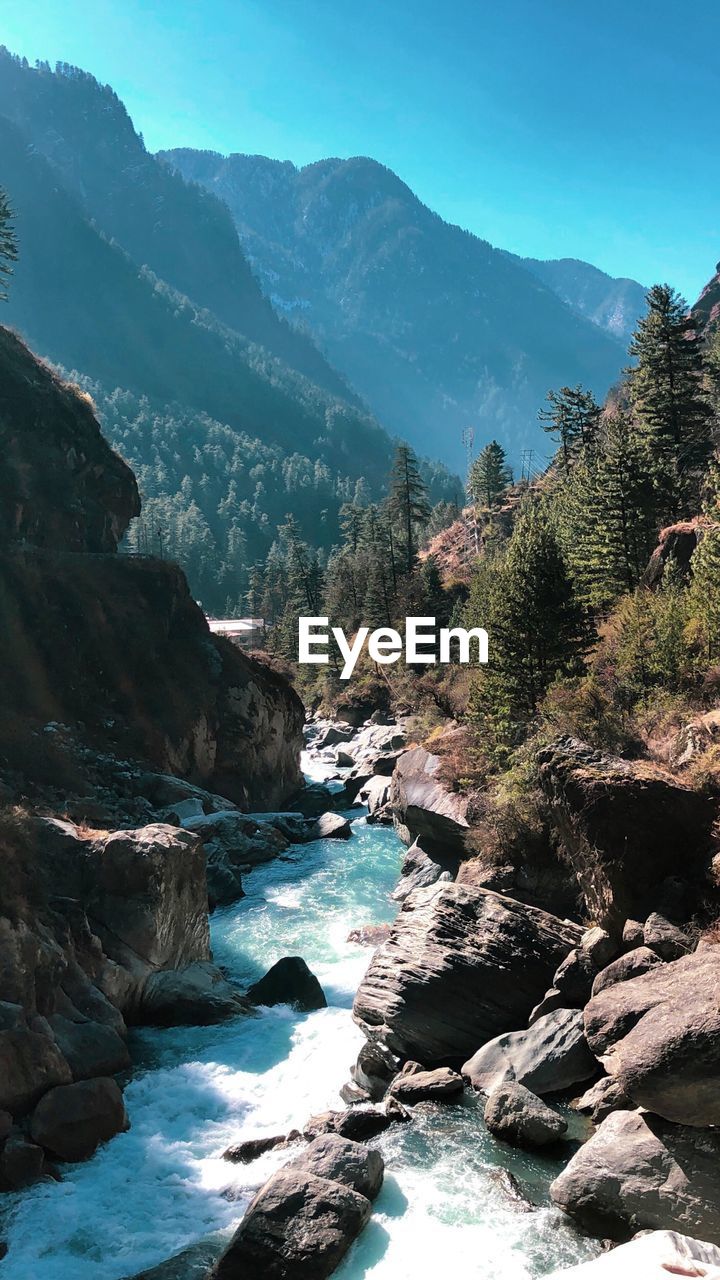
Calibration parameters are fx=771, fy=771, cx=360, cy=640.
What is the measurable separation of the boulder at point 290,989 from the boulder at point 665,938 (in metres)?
9.48

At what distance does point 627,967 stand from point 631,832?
324 cm

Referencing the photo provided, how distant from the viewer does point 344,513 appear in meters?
125

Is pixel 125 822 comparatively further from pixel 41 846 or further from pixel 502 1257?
pixel 502 1257

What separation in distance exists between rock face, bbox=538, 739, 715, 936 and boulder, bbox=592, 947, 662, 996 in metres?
1.55

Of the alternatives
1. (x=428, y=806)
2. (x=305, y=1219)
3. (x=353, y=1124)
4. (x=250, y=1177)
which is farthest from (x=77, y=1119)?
(x=428, y=806)

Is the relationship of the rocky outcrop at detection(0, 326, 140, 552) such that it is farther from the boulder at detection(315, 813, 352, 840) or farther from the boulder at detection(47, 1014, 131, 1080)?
the boulder at detection(47, 1014, 131, 1080)

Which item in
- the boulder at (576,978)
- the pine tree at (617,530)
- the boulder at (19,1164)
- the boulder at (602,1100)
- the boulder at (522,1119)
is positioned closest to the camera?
the boulder at (19,1164)

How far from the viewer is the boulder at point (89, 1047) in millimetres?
16219

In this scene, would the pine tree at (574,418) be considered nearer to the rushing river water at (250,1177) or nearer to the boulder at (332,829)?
the boulder at (332,829)

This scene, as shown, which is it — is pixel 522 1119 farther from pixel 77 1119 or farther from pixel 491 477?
pixel 491 477

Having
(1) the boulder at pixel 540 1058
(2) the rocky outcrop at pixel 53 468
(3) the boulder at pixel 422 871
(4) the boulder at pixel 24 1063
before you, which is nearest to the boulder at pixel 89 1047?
(4) the boulder at pixel 24 1063

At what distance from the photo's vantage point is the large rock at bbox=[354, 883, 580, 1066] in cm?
1758

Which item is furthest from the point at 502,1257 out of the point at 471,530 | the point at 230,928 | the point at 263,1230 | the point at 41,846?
the point at 471,530

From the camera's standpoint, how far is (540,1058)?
15.6 m
